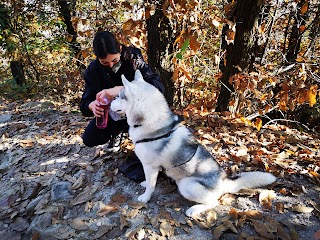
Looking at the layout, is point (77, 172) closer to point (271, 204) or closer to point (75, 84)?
point (271, 204)

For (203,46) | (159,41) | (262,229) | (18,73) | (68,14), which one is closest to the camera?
(262,229)

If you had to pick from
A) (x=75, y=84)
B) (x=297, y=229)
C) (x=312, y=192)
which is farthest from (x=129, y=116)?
(x=75, y=84)

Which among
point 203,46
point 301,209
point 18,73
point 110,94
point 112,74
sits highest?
point 203,46

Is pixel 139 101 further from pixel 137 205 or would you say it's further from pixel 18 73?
pixel 18 73

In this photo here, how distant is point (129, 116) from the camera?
247 centimetres

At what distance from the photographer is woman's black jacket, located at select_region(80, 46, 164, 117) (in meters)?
2.97

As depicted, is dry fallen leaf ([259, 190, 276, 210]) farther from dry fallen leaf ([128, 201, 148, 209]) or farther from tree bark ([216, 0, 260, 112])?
tree bark ([216, 0, 260, 112])

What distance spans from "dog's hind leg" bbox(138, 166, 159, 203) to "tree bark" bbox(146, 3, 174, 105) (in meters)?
2.44

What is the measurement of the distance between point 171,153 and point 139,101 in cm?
61

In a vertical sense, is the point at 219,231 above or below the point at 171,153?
below

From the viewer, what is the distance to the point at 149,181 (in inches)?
100

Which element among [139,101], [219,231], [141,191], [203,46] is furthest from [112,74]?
[203,46]

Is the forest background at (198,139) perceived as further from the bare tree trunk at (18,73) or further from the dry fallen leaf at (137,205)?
the bare tree trunk at (18,73)

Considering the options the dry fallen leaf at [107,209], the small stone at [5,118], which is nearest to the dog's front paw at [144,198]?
the dry fallen leaf at [107,209]
